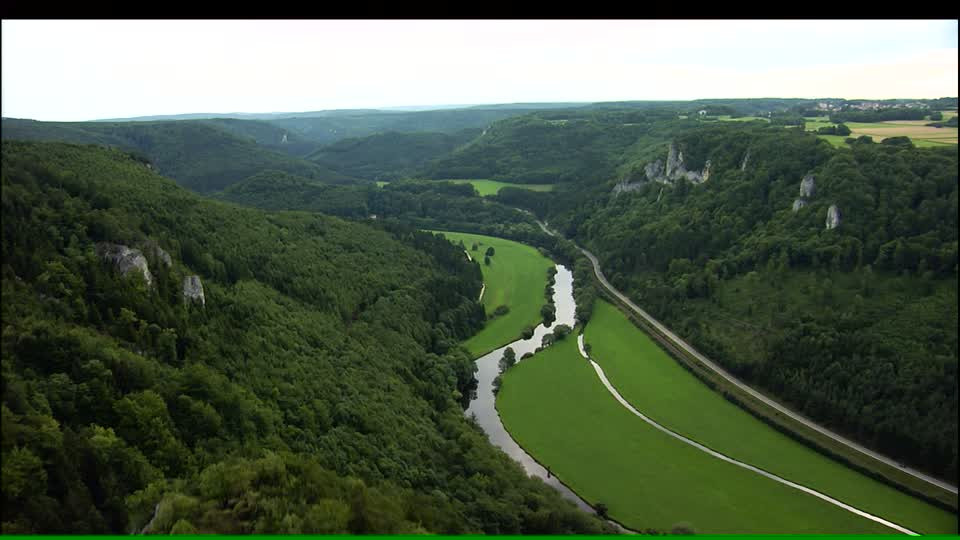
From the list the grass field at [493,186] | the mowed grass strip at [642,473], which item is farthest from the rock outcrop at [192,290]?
the grass field at [493,186]

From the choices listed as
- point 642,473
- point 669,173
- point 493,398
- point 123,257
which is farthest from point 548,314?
point 123,257

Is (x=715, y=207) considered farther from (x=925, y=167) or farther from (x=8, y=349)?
(x=8, y=349)

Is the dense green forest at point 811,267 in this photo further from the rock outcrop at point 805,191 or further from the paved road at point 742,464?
the paved road at point 742,464

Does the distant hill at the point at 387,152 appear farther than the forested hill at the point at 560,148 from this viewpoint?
Yes

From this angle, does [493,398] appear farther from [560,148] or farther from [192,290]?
[560,148]
